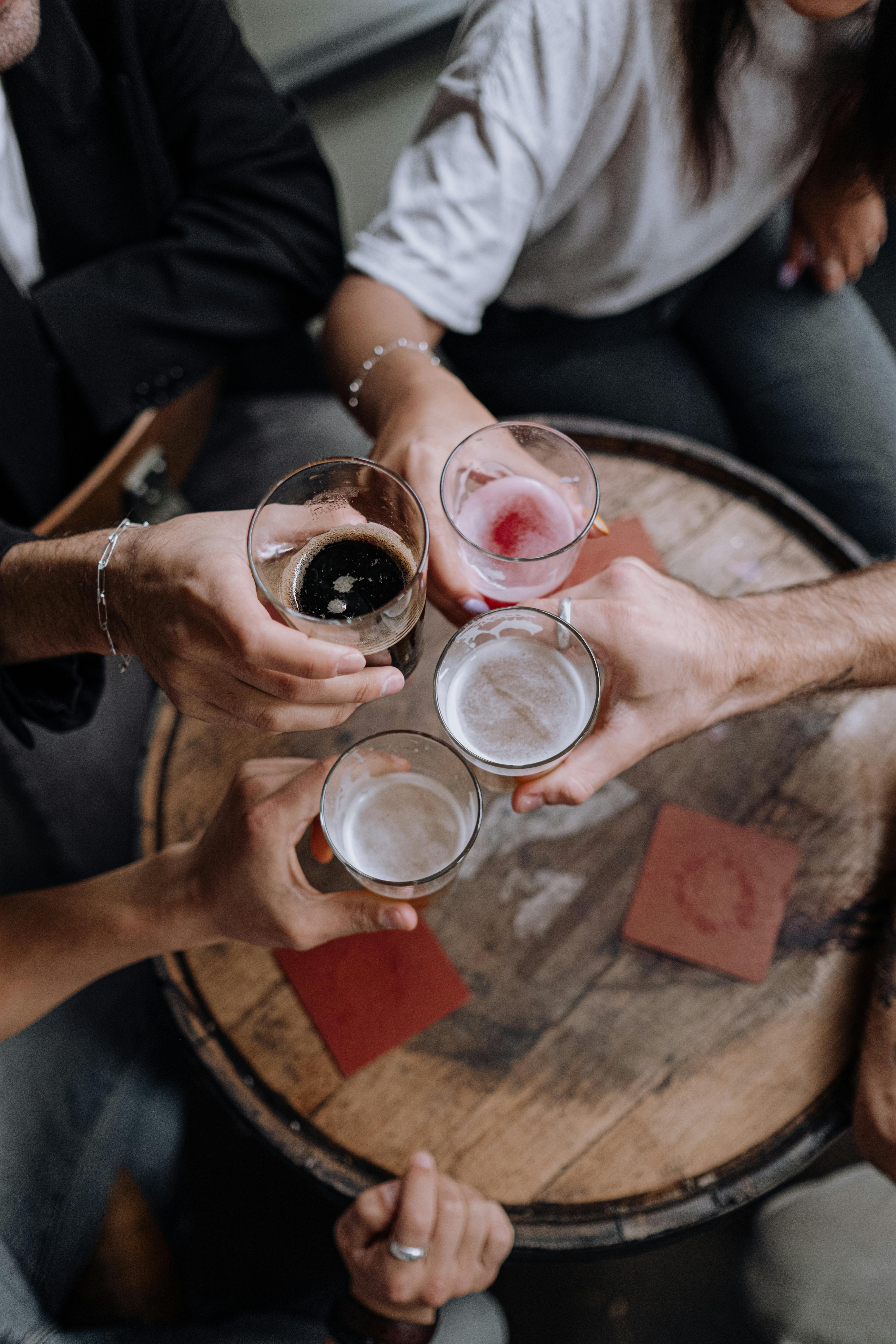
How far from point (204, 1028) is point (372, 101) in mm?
3471

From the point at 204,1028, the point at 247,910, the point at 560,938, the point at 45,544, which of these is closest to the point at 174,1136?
the point at 204,1028

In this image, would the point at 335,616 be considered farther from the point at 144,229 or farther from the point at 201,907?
the point at 144,229

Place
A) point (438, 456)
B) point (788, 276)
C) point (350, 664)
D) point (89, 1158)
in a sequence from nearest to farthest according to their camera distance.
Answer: point (350, 664) → point (438, 456) → point (89, 1158) → point (788, 276)

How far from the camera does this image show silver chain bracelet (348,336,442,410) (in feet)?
5.45

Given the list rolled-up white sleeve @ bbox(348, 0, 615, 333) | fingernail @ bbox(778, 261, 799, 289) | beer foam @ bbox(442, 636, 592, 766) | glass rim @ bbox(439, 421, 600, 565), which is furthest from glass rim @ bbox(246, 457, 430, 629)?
fingernail @ bbox(778, 261, 799, 289)

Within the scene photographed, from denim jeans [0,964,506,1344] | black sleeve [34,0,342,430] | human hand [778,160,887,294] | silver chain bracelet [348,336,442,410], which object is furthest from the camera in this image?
human hand [778,160,887,294]

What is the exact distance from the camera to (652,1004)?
138cm

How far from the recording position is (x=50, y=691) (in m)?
1.52

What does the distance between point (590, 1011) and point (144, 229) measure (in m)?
1.95

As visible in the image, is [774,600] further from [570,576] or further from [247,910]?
[247,910]

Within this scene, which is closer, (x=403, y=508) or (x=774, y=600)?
(x=403, y=508)

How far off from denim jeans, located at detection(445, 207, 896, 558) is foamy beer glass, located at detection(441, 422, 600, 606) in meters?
0.88

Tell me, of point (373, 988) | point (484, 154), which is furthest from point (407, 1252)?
point (484, 154)

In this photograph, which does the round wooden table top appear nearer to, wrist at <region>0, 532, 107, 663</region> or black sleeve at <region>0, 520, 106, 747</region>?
black sleeve at <region>0, 520, 106, 747</region>
